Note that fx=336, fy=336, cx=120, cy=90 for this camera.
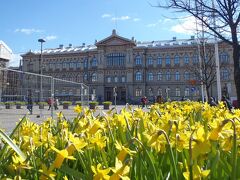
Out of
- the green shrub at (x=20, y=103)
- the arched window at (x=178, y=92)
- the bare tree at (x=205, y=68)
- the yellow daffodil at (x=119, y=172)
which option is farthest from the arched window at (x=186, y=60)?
the yellow daffodil at (x=119, y=172)

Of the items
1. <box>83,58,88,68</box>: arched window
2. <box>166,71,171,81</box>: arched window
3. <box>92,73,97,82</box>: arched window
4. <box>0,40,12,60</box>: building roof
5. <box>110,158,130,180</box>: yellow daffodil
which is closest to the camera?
<box>110,158,130,180</box>: yellow daffodil

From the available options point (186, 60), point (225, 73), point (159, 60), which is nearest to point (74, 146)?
point (225, 73)

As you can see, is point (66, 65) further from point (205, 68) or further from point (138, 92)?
point (205, 68)

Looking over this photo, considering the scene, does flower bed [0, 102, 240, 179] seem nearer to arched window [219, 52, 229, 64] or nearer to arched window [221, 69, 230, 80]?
arched window [221, 69, 230, 80]

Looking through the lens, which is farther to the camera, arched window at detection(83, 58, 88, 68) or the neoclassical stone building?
arched window at detection(83, 58, 88, 68)

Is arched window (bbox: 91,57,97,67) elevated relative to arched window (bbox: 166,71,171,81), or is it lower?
elevated

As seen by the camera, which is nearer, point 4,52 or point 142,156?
point 142,156

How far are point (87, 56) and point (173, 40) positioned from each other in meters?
19.9

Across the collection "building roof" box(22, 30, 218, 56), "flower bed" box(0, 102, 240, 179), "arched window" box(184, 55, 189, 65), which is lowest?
"flower bed" box(0, 102, 240, 179)

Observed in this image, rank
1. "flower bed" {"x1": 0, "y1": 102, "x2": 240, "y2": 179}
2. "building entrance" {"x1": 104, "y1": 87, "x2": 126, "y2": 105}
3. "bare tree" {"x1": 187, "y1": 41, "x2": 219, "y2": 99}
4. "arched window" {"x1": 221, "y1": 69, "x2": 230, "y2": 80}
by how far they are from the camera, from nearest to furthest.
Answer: "flower bed" {"x1": 0, "y1": 102, "x2": 240, "y2": 179} → "bare tree" {"x1": 187, "y1": 41, "x2": 219, "y2": 99} → "arched window" {"x1": 221, "y1": 69, "x2": 230, "y2": 80} → "building entrance" {"x1": 104, "y1": 87, "x2": 126, "y2": 105}

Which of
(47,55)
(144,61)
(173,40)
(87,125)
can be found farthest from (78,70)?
(87,125)

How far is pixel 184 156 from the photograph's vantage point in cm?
155

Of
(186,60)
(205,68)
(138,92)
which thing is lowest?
(138,92)

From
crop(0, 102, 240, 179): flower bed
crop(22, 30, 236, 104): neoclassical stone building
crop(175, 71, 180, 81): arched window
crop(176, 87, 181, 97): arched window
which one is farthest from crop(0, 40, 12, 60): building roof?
crop(175, 71, 180, 81): arched window
